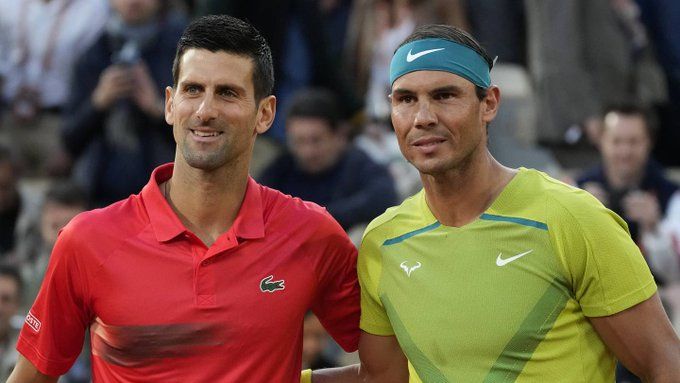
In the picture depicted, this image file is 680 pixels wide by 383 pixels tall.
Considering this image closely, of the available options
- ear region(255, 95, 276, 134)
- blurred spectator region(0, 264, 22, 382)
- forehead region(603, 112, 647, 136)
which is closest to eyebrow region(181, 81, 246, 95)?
ear region(255, 95, 276, 134)

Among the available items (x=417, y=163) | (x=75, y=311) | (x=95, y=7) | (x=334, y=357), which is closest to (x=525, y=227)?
(x=417, y=163)

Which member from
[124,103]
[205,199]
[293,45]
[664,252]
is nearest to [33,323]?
[205,199]

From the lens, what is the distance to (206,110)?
4.87 m

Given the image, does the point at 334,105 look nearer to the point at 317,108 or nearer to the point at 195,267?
the point at 317,108

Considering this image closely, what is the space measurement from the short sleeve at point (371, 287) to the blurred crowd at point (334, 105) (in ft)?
10.3

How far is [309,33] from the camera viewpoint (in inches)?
399

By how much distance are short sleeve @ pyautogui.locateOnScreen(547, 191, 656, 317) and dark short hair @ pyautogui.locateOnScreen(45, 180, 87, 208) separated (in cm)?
496

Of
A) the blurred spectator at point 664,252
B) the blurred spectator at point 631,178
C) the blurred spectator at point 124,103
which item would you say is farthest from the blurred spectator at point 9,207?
the blurred spectator at point 664,252

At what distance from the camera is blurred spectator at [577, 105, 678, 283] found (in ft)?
28.9

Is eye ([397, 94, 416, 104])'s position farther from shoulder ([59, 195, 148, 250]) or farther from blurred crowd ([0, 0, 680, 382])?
blurred crowd ([0, 0, 680, 382])

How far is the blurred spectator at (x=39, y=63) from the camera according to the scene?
10.5 m

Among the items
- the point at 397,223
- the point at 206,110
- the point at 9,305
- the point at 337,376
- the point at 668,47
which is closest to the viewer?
the point at 206,110

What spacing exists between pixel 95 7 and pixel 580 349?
6.56 metres

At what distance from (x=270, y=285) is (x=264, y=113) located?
627 mm
